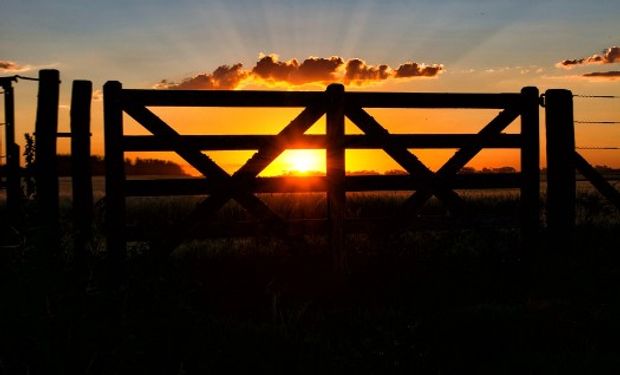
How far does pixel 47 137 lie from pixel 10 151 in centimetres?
132

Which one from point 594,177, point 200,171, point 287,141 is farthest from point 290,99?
point 594,177

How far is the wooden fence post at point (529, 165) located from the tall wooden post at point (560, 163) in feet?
1.72

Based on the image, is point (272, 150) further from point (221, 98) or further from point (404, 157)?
point (404, 157)

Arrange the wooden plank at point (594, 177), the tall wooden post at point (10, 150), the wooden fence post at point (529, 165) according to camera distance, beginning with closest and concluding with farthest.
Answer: the tall wooden post at point (10, 150), the wooden fence post at point (529, 165), the wooden plank at point (594, 177)

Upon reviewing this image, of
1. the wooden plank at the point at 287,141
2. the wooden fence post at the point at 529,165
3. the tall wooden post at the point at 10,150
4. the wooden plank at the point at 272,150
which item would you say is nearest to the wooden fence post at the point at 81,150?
the wooden plank at the point at 287,141

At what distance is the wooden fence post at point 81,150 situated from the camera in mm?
8828

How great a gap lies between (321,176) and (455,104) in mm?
2062

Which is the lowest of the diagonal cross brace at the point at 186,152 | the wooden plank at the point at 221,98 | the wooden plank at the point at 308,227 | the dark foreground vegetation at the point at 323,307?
the dark foreground vegetation at the point at 323,307

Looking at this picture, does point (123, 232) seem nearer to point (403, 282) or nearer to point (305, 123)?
point (305, 123)

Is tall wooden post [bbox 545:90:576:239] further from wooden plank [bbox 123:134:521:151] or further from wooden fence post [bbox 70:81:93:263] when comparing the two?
wooden fence post [bbox 70:81:93:263]

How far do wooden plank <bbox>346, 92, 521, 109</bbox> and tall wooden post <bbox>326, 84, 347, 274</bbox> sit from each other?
19 cm

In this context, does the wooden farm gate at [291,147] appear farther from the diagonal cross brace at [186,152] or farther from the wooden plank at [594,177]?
the wooden plank at [594,177]

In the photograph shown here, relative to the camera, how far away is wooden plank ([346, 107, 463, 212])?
9.13 meters

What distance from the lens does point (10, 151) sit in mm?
9914
